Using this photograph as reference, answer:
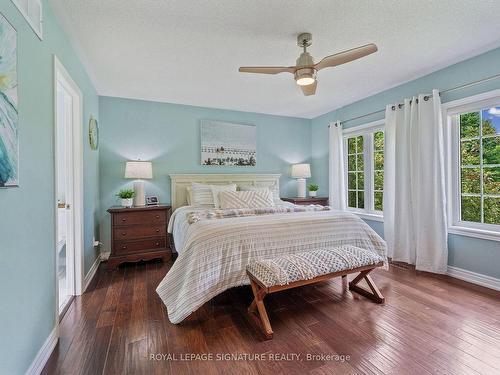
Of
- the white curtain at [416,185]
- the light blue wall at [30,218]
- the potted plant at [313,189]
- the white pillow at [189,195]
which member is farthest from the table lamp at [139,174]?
the white curtain at [416,185]

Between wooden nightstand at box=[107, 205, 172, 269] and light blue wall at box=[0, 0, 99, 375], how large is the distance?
148cm

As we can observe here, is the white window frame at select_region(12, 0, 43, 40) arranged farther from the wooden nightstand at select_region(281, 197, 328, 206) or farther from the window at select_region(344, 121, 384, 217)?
the window at select_region(344, 121, 384, 217)

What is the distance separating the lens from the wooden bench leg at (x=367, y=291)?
220 centimetres

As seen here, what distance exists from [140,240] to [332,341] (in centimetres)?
265

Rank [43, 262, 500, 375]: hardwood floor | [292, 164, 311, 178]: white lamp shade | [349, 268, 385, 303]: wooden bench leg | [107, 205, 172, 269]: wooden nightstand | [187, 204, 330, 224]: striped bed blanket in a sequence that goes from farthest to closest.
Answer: [292, 164, 311, 178]: white lamp shade → [107, 205, 172, 269]: wooden nightstand → [187, 204, 330, 224]: striped bed blanket → [349, 268, 385, 303]: wooden bench leg → [43, 262, 500, 375]: hardwood floor

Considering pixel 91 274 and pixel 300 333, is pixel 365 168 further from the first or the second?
pixel 91 274

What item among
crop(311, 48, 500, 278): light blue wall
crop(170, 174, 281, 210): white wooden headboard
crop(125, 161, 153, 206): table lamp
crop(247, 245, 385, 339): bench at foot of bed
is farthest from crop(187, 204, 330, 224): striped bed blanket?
crop(311, 48, 500, 278): light blue wall

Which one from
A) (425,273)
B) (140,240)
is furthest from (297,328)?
(140,240)

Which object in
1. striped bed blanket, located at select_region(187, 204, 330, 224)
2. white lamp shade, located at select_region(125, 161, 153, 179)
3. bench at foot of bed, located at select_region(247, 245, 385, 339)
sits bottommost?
bench at foot of bed, located at select_region(247, 245, 385, 339)

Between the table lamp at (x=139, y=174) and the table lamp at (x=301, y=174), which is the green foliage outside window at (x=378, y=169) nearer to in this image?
the table lamp at (x=301, y=174)

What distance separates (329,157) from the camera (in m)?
4.44

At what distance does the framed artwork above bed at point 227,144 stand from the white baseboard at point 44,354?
9.51ft

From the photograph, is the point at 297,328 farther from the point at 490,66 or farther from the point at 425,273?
the point at 490,66

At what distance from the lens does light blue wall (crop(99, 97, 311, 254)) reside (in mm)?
3602
